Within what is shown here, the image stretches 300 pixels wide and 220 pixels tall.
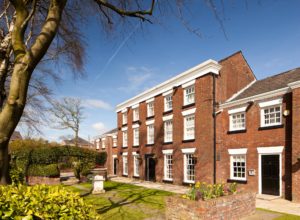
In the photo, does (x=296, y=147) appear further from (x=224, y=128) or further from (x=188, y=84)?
(x=188, y=84)

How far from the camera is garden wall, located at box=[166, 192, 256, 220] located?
7.71m

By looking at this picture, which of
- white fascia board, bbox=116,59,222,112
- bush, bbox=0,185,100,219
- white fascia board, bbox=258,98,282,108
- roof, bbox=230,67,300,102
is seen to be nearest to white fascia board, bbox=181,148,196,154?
roof, bbox=230,67,300,102

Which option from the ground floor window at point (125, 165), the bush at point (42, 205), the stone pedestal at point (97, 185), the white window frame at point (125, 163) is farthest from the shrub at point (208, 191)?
the ground floor window at point (125, 165)

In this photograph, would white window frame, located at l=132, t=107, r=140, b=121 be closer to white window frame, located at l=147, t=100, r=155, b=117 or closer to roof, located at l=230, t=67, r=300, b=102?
white window frame, located at l=147, t=100, r=155, b=117

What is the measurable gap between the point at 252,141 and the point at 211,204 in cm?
834

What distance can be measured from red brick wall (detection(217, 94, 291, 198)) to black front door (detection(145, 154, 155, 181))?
307 inches

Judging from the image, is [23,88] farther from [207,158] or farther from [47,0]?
[207,158]

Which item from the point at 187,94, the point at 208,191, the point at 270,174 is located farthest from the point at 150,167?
the point at 208,191

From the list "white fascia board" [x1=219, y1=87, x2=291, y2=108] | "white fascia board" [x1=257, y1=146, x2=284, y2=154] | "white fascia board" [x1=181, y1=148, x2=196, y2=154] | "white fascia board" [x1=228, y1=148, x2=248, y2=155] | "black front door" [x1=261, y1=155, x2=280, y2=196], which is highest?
"white fascia board" [x1=219, y1=87, x2=291, y2=108]

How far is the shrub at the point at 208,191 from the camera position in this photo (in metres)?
8.52

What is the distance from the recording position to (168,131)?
2102cm

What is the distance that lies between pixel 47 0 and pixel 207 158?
13648 millimetres

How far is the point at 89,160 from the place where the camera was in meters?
24.5

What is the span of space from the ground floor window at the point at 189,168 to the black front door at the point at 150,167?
15.6ft
